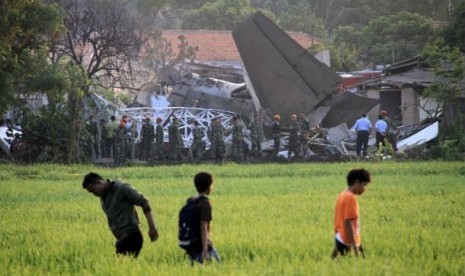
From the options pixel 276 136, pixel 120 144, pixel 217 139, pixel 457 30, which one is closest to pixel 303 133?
pixel 276 136

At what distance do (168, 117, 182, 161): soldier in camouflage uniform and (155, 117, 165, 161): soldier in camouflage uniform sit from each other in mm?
282

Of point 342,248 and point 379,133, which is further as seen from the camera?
point 379,133

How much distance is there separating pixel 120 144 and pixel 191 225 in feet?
73.5

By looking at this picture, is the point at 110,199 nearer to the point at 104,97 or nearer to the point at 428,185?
the point at 428,185

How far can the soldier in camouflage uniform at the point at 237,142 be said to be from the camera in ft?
105

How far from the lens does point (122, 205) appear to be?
10609 mm

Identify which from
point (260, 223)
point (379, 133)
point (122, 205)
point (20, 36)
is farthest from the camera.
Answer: point (379, 133)

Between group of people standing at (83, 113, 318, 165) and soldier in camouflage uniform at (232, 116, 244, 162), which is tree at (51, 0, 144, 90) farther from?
soldier in camouflage uniform at (232, 116, 244, 162)

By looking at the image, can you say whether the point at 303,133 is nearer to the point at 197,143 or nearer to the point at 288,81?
the point at 197,143

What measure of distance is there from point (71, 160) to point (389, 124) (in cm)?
1044

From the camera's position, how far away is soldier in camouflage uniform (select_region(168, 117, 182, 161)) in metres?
32.4

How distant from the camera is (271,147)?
108 ft

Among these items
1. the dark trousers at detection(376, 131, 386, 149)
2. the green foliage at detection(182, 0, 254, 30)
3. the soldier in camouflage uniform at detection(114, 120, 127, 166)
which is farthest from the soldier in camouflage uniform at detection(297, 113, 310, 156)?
the green foliage at detection(182, 0, 254, 30)

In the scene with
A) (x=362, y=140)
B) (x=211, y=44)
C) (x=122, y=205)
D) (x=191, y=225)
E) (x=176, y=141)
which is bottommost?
(x=191, y=225)
